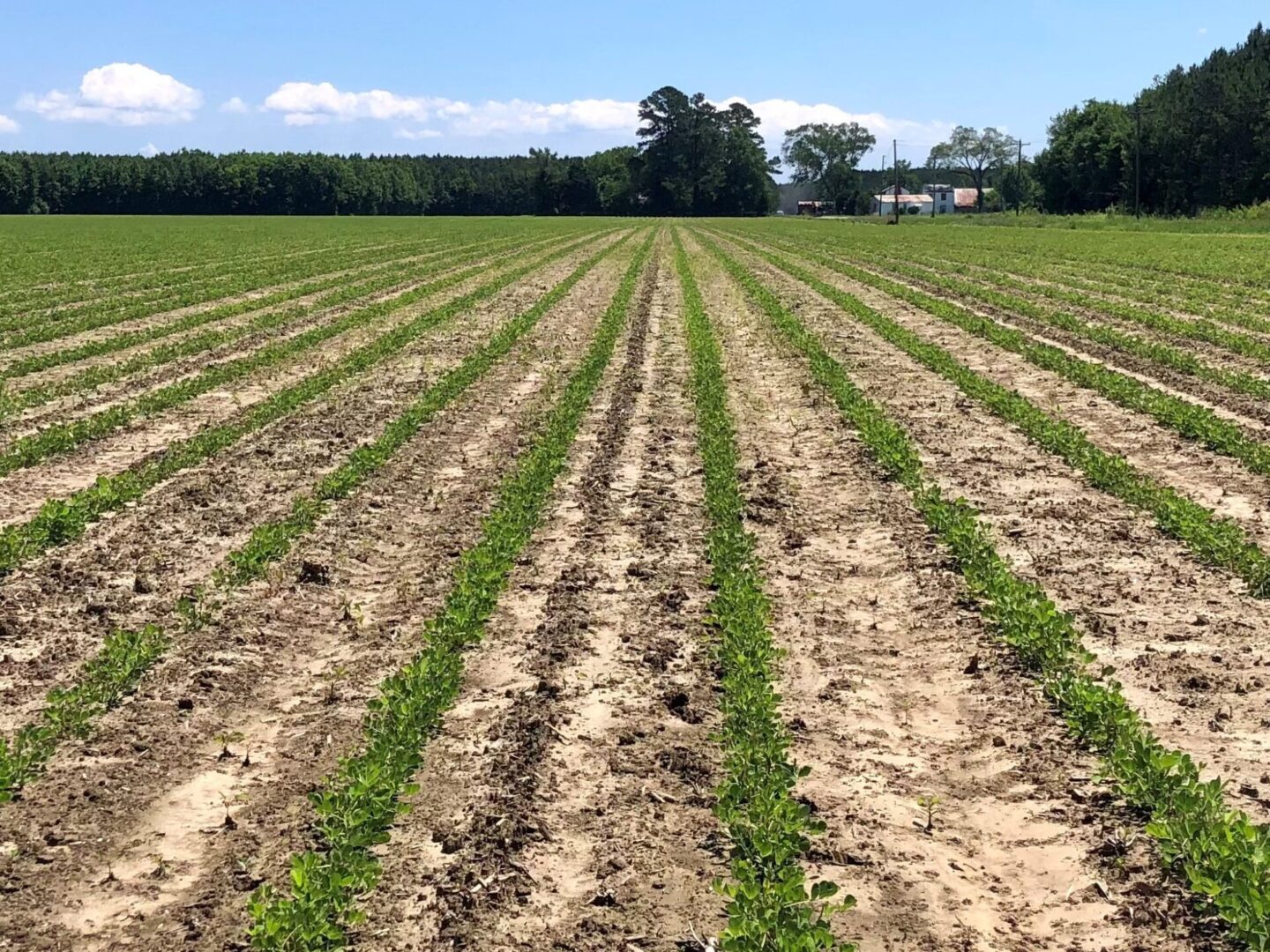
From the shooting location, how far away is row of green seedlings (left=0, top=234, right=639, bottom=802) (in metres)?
5.04

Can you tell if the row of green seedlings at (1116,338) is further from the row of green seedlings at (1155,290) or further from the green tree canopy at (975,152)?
the green tree canopy at (975,152)

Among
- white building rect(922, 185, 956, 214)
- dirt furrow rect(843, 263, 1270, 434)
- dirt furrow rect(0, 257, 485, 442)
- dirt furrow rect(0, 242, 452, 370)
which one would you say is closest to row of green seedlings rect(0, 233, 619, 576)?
dirt furrow rect(0, 257, 485, 442)

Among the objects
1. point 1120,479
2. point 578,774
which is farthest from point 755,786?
point 1120,479

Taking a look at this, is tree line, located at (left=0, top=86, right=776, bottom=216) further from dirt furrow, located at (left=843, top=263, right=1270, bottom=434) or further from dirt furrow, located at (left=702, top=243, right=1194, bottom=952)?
dirt furrow, located at (left=702, top=243, right=1194, bottom=952)

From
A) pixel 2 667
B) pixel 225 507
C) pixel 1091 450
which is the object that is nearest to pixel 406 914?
pixel 2 667

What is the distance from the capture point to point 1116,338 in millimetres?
17000

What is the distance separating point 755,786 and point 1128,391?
9.96m

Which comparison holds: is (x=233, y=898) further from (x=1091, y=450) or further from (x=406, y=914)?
(x=1091, y=450)

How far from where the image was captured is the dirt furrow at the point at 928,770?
155 inches

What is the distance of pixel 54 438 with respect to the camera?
10.7m

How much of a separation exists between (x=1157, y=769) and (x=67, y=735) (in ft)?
16.1

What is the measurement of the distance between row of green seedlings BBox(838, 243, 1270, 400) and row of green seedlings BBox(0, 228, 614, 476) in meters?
12.5

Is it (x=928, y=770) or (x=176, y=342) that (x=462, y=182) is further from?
(x=928, y=770)

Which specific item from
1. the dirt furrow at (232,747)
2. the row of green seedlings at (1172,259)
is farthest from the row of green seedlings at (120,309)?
the row of green seedlings at (1172,259)
